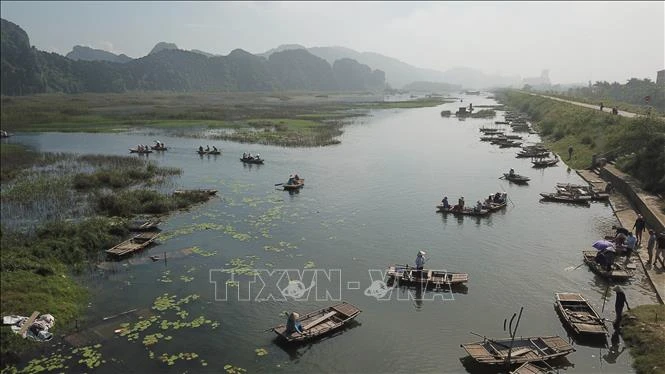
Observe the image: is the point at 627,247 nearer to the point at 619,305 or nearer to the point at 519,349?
the point at 619,305

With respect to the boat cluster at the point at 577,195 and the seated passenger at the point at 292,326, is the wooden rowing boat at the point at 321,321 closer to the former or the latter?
the seated passenger at the point at 292,326

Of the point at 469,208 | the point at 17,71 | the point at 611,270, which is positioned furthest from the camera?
the point at 17,71

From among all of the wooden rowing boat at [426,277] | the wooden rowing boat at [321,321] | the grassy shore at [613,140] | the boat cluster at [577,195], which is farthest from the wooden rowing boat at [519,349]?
the grassy shore at [613,140]

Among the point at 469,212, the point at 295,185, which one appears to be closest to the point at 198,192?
the point at 295,185

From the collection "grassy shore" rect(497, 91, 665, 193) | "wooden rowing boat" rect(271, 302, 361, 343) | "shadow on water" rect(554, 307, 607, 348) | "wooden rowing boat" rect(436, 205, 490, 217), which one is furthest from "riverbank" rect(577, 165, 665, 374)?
"wooden rowing boat" rect(271, 302, 361, 343)

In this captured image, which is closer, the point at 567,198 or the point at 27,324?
the point at 27,324

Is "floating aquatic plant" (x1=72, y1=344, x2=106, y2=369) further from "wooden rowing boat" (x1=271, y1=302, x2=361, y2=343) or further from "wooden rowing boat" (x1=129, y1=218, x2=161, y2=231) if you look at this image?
"wooden rowing boat" (x1=129, y1=218, x2=161, y2=231)

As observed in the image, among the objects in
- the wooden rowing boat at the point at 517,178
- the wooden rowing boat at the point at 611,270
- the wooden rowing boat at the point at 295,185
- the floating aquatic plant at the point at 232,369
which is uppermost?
the wooden rowing boat at the point at 517,178
